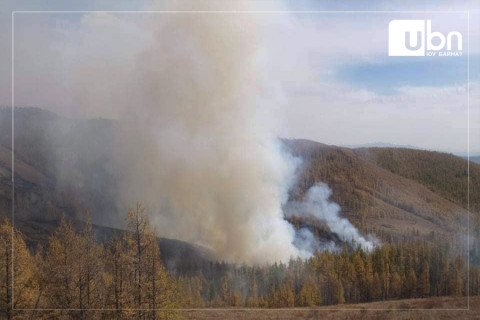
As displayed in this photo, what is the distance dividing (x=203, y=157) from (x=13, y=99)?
2136mm

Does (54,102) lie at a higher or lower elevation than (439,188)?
higher

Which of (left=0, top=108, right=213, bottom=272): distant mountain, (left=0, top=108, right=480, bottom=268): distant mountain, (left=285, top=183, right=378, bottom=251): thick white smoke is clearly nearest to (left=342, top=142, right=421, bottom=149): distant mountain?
(left=0, top=108, right=480, bottom=268): distant mountain

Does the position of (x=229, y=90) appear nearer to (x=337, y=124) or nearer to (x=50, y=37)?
(x=337, y=124)

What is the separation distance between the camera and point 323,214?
16.7 ft

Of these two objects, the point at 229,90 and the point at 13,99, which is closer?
the point at 229,90

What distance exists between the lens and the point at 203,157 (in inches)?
199

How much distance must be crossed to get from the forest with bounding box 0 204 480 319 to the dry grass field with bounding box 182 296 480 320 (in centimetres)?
6

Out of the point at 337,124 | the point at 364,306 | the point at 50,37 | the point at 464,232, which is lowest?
the point at 364,306

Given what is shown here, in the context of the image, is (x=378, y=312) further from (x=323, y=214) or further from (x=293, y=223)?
(x=293, y=223)

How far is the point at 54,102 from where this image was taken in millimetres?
5188

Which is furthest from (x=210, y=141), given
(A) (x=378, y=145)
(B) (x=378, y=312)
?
(B) (x=378, y=312)

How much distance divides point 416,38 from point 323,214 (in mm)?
1952

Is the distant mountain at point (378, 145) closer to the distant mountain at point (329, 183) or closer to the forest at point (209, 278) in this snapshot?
the distant mountain at point (329, 183)

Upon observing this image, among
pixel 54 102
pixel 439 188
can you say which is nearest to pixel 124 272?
pixel 54 102
